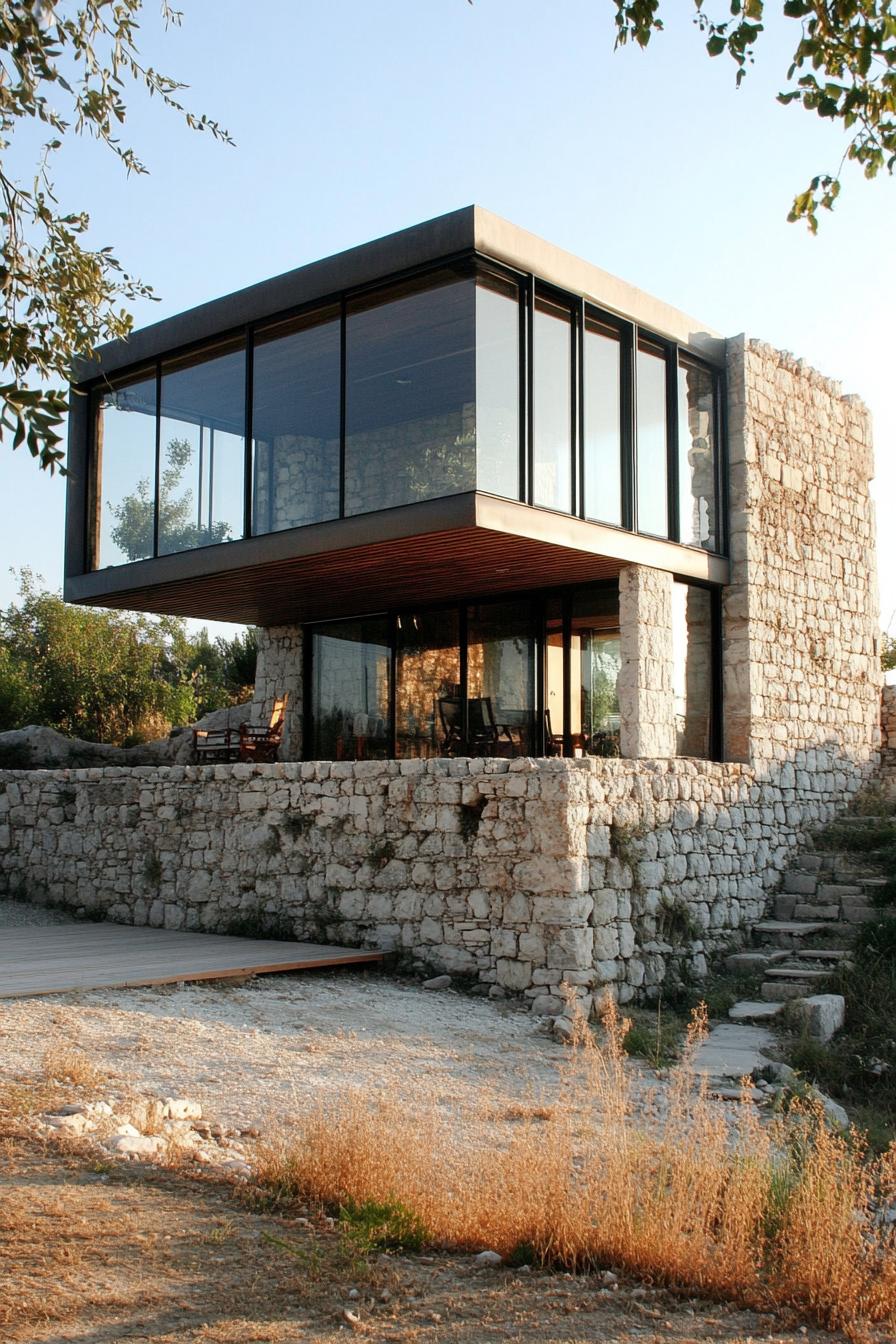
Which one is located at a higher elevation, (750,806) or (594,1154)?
(750,806)

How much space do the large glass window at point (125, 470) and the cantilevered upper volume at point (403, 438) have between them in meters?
0.03

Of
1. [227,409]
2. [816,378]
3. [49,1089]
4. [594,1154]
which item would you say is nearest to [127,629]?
[227,409]

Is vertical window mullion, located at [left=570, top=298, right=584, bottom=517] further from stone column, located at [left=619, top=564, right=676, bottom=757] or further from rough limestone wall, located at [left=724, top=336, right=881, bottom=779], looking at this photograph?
rough limestone wall, located at [left=724, top=336, right=881, bottom=779]

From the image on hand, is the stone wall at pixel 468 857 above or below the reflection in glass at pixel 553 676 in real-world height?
below

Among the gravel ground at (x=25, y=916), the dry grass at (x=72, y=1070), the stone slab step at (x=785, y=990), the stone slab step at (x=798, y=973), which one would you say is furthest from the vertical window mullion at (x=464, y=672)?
the dry grass at (x=72, y=1070)

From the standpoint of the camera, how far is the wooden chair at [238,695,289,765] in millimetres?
14086

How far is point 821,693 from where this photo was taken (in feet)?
48.4

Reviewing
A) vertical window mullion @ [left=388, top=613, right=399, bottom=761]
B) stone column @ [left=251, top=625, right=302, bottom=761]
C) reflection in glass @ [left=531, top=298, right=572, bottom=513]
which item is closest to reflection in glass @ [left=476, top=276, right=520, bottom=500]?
reflection in glass @ [left=531, top=298, right=572, bottom=513]

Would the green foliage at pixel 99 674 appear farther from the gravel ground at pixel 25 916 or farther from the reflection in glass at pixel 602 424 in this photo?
the reflection in glass at pixel 602 424

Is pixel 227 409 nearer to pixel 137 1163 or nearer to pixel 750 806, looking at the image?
pixel 750 806

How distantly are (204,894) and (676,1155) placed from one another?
327 inches

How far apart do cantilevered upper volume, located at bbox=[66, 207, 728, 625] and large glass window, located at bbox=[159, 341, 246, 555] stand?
3 cm

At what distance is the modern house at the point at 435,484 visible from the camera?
11.1m

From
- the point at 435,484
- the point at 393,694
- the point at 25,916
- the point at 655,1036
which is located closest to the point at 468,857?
the point at 655,1036
